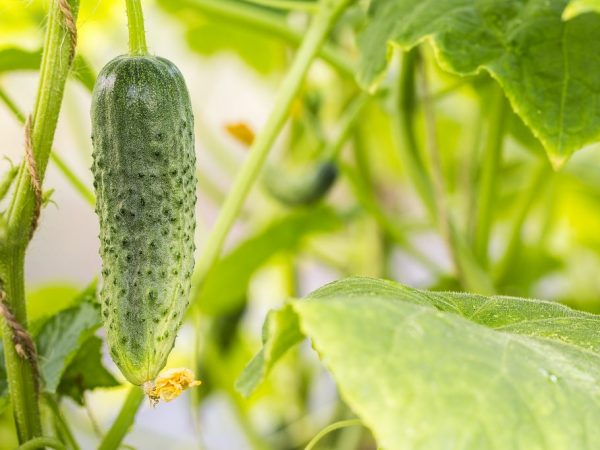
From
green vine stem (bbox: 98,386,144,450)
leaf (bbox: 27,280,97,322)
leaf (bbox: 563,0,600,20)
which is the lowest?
leaf (bbox: 27,280,97,322)

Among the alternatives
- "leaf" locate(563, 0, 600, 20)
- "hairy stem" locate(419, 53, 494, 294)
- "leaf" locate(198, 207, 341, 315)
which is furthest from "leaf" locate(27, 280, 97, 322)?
"leaf" locate(563, 0, 600, 20)

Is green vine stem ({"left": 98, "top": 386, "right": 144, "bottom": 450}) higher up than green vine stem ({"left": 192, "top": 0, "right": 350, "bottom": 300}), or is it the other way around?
green vine stem ({"left": 192, "top": 0, "right": 350, "bottom": 300})

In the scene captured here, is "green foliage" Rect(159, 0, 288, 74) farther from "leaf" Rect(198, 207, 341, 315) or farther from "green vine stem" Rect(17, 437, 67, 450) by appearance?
"green vine stem" Rect(17, 437, 67, 450)

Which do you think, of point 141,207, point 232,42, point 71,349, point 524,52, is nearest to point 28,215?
point 141,207

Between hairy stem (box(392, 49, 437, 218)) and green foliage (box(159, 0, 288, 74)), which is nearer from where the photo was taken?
hairy stem (box(392, 49, 437, 218))

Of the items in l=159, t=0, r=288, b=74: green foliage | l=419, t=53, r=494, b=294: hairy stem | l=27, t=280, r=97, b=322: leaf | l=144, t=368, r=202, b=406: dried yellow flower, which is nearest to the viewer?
l=144, t=368, r=202, b=406: dried yellow flower

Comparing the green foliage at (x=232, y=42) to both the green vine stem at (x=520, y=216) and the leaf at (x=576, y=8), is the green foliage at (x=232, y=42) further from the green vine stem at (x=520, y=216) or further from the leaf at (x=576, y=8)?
the leaf at (x=576, y=8)

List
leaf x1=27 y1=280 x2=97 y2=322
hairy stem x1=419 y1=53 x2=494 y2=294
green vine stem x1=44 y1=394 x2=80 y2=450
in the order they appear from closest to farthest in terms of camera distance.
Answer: green vine stem x1=44 y1=394 x2=80 y2=450 → hairy stem x1=419 y1=53 x2=494 y2=294 → leaf x1=27 y1=280 x2=97 y2=322
